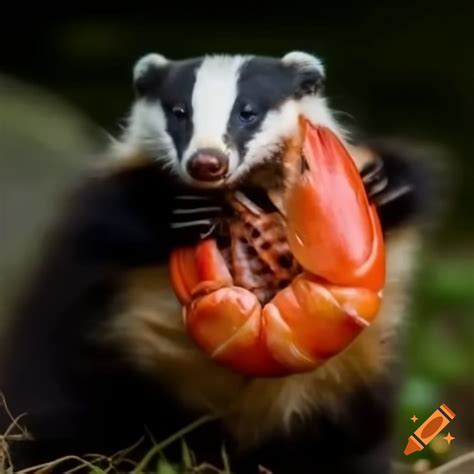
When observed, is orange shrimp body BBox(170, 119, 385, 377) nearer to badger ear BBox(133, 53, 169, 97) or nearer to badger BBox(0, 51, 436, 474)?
badger BBox(0, 51, 436, 474)

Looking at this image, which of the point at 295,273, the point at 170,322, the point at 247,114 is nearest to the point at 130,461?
the point at 170,322

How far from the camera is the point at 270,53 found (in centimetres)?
164

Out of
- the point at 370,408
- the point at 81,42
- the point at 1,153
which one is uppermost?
the point at 81,42

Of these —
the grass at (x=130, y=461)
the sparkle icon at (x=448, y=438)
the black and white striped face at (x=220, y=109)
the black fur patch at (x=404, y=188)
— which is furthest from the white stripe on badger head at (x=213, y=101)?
the sparkle icon at (x=448, y=438)

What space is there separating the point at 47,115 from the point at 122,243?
23 centimetres

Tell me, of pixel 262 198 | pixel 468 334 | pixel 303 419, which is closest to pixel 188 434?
pixel 303 419

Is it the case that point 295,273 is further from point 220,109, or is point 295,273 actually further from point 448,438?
point 448,438

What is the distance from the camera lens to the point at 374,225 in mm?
1604

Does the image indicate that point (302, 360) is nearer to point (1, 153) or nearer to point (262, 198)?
point (262, 198)

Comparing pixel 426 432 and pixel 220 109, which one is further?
pixel 426 432

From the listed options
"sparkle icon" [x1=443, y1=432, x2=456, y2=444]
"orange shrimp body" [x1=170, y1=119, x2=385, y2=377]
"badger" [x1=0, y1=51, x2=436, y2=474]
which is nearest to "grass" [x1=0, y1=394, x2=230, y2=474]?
"badger" [x1=0, y1=51, x2=436, y2=474]

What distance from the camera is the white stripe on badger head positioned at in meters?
1.54

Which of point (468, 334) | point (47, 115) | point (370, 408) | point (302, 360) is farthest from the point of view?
point (468, 334)

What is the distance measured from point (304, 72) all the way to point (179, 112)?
0.40ft
